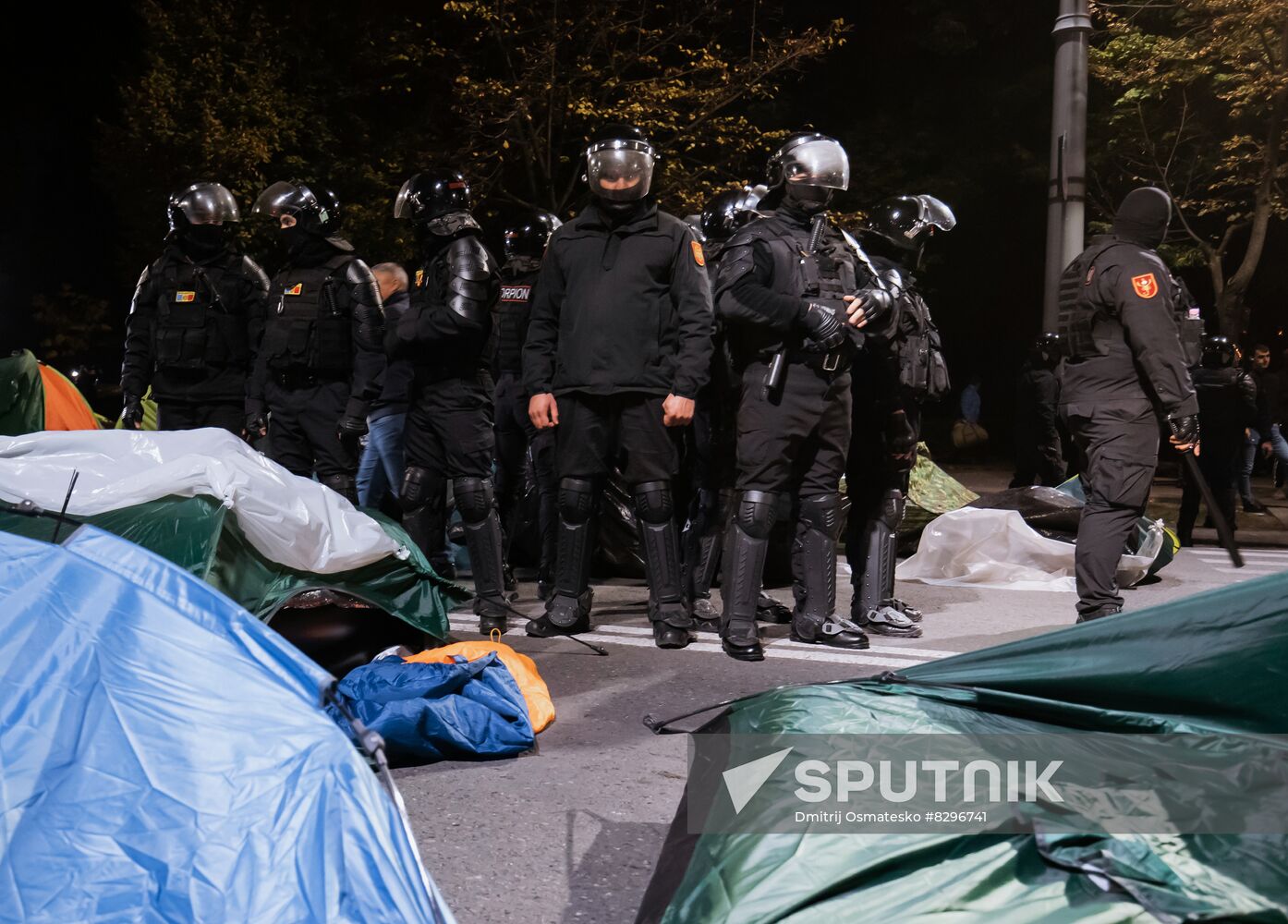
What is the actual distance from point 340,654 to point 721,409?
2.71 m

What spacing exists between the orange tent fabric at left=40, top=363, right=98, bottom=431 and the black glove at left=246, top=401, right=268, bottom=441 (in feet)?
5.03

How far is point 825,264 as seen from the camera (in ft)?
20.3

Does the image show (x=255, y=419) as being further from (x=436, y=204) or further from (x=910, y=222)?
(x=910, y=222)

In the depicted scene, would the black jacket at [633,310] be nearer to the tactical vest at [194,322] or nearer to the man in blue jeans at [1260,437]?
the tactical vest at [194,322]

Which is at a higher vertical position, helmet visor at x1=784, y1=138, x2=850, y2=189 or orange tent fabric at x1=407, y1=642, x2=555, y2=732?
Result: helmet visor at x1=784, y1=138, x2=850, y2=189

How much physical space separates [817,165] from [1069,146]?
5576mm

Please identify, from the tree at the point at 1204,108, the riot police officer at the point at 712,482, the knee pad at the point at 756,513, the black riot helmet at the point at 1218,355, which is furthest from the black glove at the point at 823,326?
the tree at the point at 1204,108

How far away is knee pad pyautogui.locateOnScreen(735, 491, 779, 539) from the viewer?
609 cm

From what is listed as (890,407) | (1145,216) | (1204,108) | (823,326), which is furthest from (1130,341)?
(1204,108)

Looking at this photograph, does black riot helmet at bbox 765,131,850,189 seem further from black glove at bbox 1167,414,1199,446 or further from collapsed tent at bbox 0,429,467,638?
collapsed tent at bbox 0,429,467,638

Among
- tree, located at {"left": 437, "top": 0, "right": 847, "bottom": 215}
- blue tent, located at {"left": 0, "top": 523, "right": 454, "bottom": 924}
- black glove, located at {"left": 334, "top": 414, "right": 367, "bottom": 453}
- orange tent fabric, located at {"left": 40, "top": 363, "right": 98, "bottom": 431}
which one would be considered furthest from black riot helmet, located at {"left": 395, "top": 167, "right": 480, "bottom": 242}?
tree, located at {"left": 437, "top": 0, "right": 847, "bottom": 215}

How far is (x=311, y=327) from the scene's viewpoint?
7.29 metres

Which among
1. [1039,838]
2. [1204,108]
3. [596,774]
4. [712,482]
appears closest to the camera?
[1039,838]

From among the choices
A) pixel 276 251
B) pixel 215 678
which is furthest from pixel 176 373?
pixel 276 251
